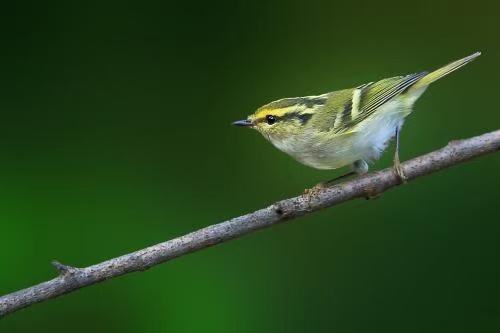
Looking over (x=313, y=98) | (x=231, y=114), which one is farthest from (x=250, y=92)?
(x=313, y=98)

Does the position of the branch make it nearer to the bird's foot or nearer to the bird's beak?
the bird's foot

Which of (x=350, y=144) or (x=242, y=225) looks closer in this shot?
(x=242, y=225)

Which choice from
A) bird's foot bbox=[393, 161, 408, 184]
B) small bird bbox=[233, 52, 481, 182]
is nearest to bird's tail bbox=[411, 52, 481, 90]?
small bird bbox=[233, 52, 481, 182]

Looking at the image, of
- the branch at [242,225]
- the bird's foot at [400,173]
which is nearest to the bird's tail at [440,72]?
the branch at [242,225]

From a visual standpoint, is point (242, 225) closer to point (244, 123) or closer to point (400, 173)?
point (400, 173)

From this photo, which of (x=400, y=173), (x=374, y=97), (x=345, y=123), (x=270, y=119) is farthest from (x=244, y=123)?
(x=400, y=173)

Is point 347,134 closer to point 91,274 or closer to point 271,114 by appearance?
point 271,114
